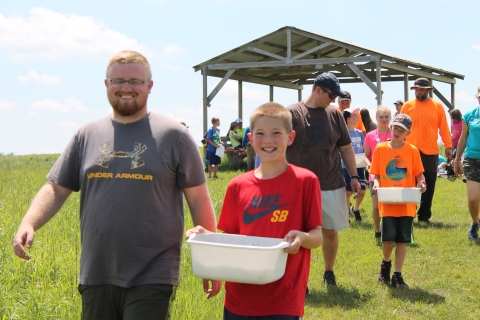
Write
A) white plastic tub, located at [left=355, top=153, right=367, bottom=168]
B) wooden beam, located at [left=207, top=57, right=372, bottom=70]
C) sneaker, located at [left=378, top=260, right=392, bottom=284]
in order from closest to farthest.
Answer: sneaker, located at [left=378, top=260, right=392, bottom=284] → white plastic tub, located at [left=355, top=153, right=367, bottom=168] → wooden beam, located at [left=207, top=57, right=372, bottom=70]

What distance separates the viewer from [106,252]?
3.40 meters

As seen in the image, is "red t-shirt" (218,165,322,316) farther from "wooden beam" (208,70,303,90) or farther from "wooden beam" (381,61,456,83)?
"wooden beam" (208,70,303,90)

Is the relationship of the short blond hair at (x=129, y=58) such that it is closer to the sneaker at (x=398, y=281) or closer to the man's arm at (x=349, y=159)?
the man's arm at (x=349, y=159)

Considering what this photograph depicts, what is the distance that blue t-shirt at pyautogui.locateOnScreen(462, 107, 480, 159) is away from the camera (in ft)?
29.2

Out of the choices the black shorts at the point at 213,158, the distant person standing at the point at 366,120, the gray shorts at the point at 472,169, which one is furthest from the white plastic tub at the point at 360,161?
the black shorts at the point at 213,158

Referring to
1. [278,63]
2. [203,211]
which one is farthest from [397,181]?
[278,63]

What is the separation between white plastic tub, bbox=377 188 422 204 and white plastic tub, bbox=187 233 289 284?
3602mm

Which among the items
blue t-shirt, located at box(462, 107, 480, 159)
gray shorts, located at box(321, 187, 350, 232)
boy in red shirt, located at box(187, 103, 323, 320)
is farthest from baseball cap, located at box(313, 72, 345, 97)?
blue t-shirt, located at box(462, 107, 480, 159)

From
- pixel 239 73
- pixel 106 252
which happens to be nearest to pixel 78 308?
pixel 106 252

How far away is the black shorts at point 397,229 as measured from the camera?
664 cm

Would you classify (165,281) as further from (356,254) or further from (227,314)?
(356,254)

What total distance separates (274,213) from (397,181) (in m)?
3.82

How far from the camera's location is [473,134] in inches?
353

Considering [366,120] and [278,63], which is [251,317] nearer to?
[366,120]
